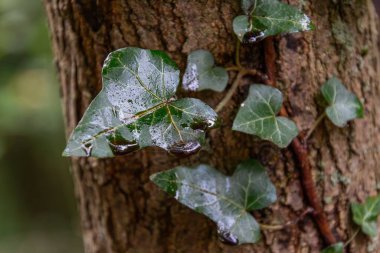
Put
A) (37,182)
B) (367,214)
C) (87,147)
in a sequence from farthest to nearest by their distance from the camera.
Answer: (37,182) < (367,214) < (87,147)

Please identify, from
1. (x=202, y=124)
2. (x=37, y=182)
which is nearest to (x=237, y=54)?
(x=202, y=124)

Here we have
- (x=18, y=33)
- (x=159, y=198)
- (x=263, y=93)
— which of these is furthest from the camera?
(x=18, y=33)

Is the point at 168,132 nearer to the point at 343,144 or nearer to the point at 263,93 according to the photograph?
the point at 263,93

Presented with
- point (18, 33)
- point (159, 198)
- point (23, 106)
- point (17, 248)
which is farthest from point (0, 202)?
point (159, 198)

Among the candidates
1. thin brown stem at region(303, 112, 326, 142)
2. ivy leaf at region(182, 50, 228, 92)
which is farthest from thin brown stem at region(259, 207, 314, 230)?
ivy leaf at region(182, 50, 228, 92)

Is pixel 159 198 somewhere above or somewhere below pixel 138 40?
below

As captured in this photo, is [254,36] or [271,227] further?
[271,227]

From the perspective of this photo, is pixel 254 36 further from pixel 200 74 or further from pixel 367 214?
pixel 367 214

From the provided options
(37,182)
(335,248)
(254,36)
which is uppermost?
(254,36)
